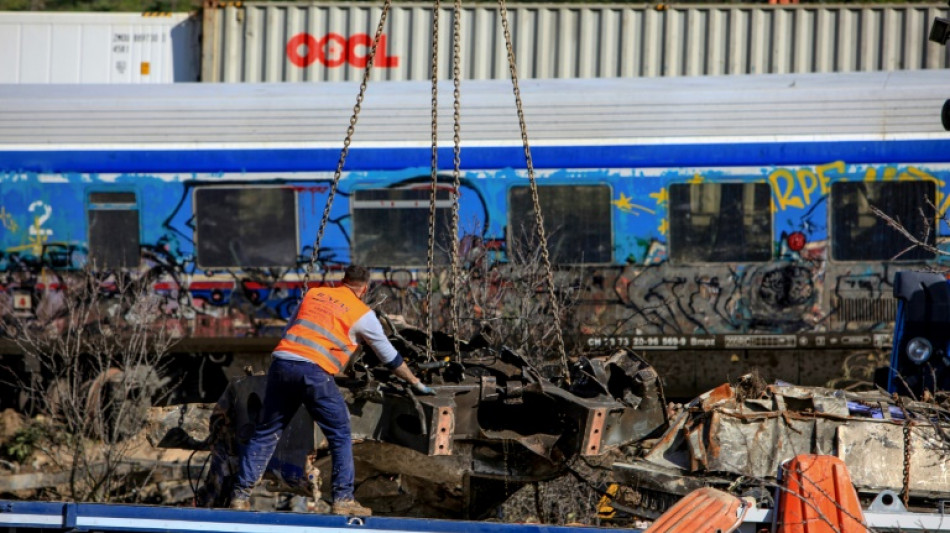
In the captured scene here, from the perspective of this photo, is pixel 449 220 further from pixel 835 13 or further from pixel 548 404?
pixel 835 13

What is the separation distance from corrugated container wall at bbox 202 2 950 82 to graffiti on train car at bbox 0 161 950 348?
141 inches

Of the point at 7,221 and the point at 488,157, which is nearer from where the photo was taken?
the point at 488,157

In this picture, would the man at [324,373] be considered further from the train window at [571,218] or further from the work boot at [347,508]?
the train window at [571,218]

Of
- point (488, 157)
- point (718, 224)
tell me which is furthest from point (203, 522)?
point (718, 224)

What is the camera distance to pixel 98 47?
15195 mm

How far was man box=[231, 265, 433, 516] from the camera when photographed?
689cm

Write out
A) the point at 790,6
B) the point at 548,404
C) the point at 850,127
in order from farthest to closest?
the point at 790,6 → the point at 850,127 → the point at 548,404

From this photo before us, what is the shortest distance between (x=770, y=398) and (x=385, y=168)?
5107 mm

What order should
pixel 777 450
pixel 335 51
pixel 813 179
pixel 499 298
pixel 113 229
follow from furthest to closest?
pixel 335 51
pixel 113 229
pixel 813 179
pixel 499 298
pixel 777 450

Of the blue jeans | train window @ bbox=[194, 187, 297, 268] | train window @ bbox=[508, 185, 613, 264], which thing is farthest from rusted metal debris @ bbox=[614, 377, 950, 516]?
train window @ bbox=[194, 187, 297, 268]

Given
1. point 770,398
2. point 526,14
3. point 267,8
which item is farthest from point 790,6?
point 770,398

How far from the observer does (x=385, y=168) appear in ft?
38.1

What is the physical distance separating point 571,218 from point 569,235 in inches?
6.5

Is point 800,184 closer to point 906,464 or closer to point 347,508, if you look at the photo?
point 906,464
